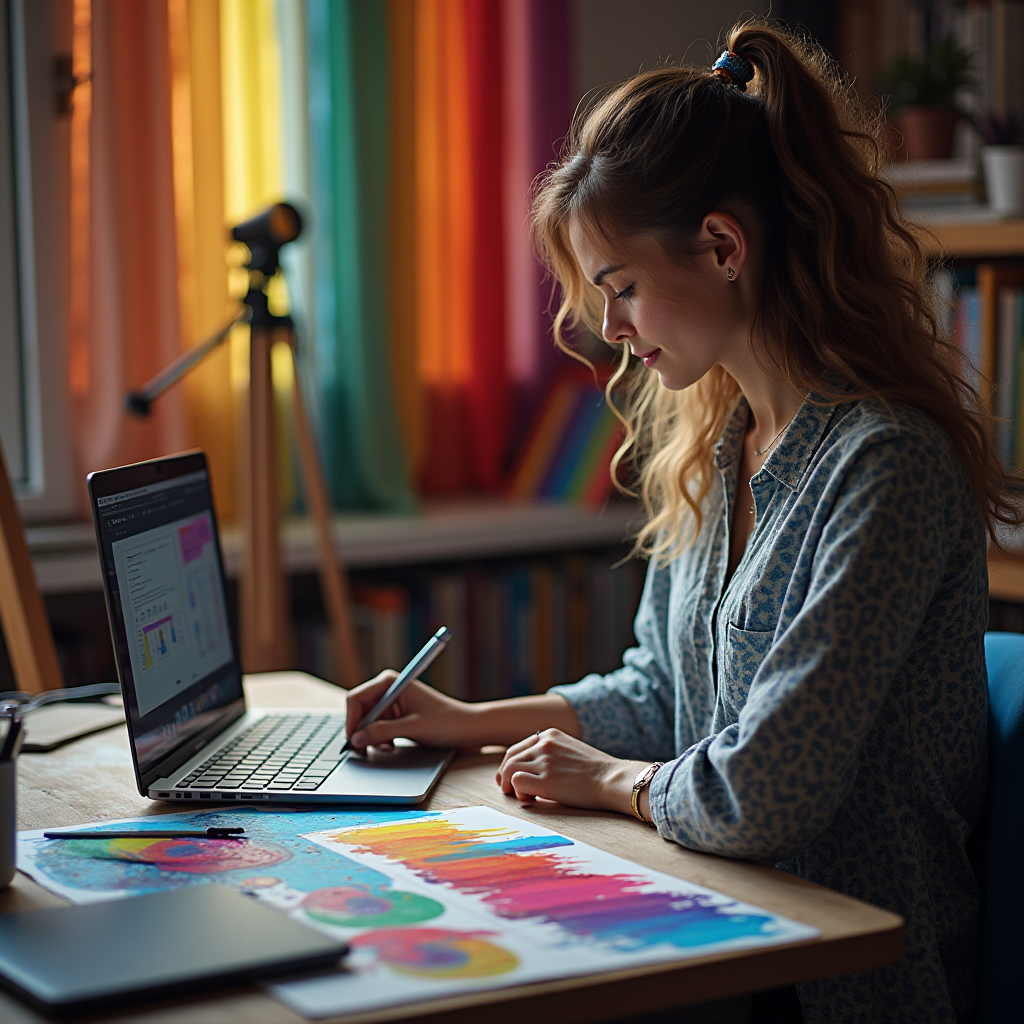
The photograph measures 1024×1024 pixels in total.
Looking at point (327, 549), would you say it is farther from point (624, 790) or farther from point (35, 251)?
point (624, 790)

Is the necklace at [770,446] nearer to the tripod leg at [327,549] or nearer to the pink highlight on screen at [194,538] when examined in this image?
the pink highlight on screen at [194,538]

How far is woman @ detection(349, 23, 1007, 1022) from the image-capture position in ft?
3.18

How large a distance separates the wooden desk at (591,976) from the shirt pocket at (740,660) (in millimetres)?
174

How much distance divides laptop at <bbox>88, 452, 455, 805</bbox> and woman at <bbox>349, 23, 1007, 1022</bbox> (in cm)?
9

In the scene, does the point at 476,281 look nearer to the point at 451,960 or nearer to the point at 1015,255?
the point at 1015,255

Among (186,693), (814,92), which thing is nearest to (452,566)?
(186,693)

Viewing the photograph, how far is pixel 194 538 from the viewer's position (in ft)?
4.36

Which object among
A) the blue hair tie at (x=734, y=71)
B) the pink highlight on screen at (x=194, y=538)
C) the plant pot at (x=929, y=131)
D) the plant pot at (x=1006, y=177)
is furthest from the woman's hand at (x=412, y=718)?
the plant pot at (x=929, y=131)

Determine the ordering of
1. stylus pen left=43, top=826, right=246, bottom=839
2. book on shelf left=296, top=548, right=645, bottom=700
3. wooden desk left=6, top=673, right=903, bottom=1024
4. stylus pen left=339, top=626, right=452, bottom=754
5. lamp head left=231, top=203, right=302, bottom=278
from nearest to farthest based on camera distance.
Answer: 1. wooden desk left=6, top=673, right=903, bottom=1024
2. stylus pen left=43, top=826, right=246, bottom=839
3. stylus pen left=339, top=626, right=452, bottom=754
4. lamp head left=231, top=203, right=302, bottom=278
5. book on shelf left=296, top=548, right=645, bottom=700

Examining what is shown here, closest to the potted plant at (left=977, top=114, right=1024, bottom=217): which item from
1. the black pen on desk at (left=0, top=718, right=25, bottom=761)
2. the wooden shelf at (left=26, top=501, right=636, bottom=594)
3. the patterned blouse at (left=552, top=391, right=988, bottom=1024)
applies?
the wooden shelf at (left=26, top=501, right=636, bottom=594)

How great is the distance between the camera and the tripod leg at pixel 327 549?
210cm

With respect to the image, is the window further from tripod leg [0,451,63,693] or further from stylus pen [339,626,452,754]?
stylus pen [339,626,452,754]

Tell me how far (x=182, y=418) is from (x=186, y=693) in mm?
1182

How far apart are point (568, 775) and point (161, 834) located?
0.35 metres
